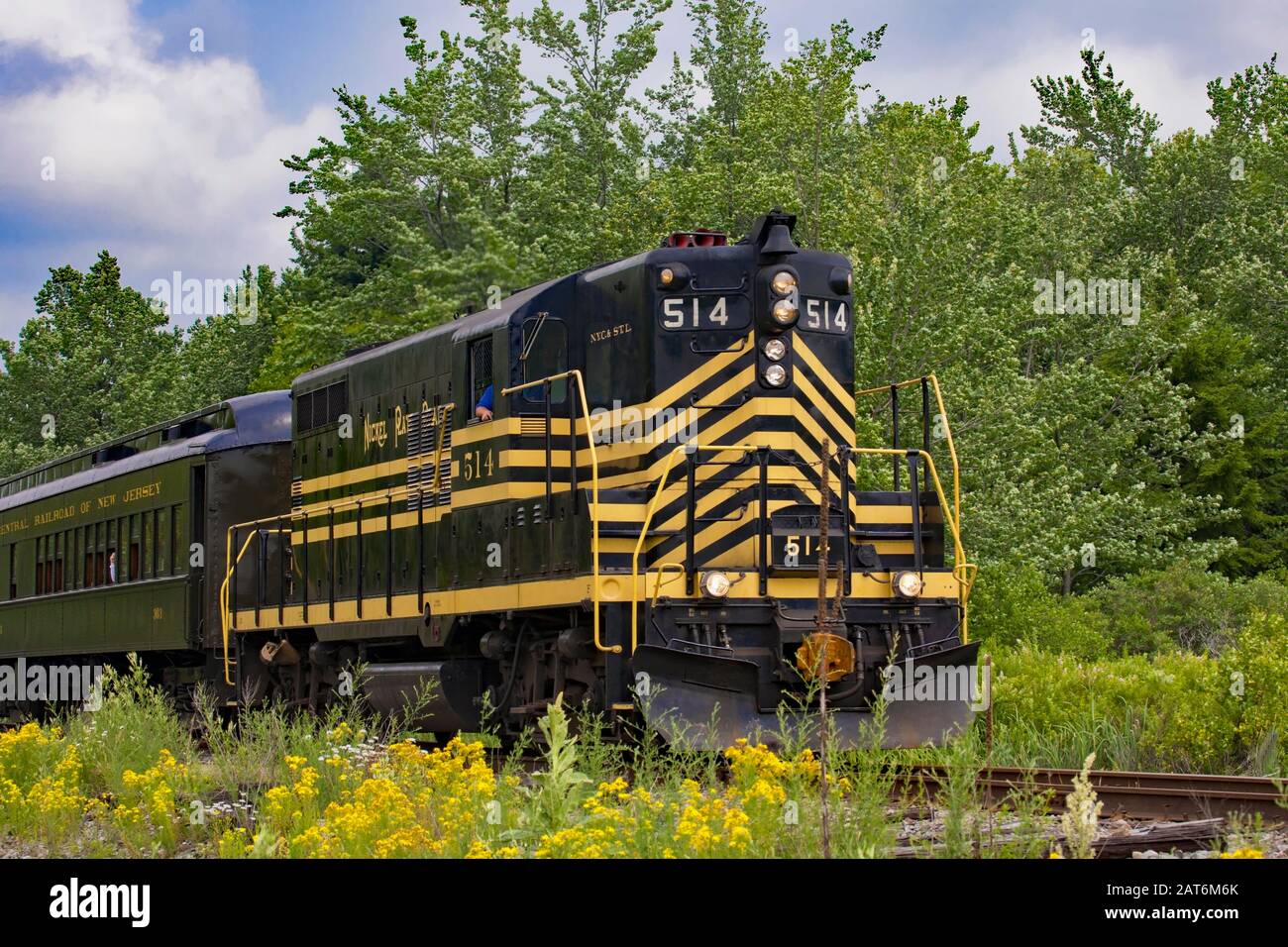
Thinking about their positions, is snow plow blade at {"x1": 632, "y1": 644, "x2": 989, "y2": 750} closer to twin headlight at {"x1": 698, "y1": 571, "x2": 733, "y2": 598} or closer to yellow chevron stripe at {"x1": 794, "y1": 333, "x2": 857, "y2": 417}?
twin headlight at {"x1": 698, "y1": 571, "x2": 733, "y2": 598}

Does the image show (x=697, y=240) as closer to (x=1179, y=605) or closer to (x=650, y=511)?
(x=650, y=511)

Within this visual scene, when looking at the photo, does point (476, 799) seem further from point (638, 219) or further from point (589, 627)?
point (638, 219)

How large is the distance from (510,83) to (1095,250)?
54.6 ft

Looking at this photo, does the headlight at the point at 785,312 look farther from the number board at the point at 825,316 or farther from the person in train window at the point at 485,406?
the person in train window at the point at 485,406

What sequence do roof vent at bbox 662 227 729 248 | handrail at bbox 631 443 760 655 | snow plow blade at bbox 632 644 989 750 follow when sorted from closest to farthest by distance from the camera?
snow plow blade at bbox 632 644 989 750 → handrail at bbox 631 443 760 655 → roof vent at bbox 662 227 729 248

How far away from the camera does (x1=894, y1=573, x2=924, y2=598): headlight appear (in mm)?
12297

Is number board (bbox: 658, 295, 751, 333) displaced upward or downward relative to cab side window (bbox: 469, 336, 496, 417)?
upward

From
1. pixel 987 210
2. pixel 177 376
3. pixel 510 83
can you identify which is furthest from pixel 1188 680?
pixel 177 376

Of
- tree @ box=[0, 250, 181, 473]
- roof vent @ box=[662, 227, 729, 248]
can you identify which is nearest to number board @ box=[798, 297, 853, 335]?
roof vent @ box=[662, 227, 729, 248]

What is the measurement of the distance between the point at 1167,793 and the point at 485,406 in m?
6.45

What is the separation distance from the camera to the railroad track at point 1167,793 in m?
9.57

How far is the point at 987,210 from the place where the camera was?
32.6 meters

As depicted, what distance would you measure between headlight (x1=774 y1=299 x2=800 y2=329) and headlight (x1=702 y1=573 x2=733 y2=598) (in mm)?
2329

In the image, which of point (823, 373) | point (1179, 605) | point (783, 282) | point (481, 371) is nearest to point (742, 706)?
point (823, 373)
